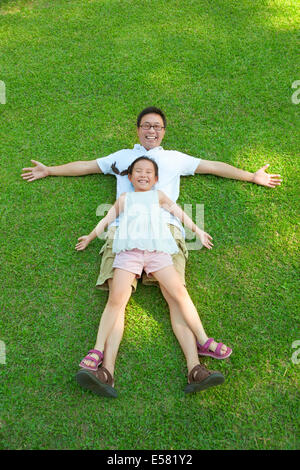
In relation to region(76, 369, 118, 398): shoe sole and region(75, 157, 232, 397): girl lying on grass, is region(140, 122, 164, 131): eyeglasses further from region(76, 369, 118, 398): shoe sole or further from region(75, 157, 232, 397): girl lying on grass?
region(76, 369, 118, 398): shoe sole

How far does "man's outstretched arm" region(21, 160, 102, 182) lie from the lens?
4.04m

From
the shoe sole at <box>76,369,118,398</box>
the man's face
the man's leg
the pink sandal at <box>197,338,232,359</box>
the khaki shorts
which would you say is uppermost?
the man's face

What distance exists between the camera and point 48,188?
13.3 feet

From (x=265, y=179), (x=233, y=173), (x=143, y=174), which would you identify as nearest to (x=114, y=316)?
(x=143, y=174)

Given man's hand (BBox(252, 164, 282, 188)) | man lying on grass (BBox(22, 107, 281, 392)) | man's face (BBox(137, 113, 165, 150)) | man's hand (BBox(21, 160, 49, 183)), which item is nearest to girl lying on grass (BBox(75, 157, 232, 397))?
man lying on grass (BBox(22, 107, 281, 392))

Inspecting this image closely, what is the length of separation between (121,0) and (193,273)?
4797 millimetres

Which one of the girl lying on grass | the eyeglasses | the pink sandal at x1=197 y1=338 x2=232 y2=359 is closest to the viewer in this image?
the girl lying on grass

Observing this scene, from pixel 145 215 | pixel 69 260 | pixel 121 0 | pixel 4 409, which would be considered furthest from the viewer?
pixel 121 0

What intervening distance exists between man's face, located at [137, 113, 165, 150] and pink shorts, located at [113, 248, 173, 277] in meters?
1.30

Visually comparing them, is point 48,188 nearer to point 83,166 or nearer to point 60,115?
point 83,166

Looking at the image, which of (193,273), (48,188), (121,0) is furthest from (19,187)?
(121,0)

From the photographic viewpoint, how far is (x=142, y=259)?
10.1ft

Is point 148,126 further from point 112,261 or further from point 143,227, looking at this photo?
point 112,261

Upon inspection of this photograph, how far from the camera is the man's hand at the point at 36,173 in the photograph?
4109 millimetres
